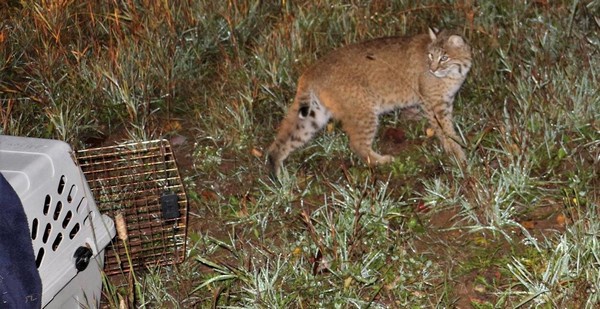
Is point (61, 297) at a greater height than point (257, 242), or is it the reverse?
point (61, 297)

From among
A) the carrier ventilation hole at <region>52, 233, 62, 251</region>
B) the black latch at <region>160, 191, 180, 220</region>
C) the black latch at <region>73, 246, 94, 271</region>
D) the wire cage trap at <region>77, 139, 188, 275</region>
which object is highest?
the carrier ventilation hole at <region>52, 233, 62, 251</region>

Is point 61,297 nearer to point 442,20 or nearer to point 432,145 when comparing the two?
point 432,145

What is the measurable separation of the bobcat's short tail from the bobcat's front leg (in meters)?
0.70

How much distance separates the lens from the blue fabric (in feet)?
12.3

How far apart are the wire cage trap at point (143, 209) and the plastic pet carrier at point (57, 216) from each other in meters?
0.35

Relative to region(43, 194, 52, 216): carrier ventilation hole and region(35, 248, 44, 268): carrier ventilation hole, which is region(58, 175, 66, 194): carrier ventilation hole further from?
region(35, 248, 44, 268): carrier ventilation hole

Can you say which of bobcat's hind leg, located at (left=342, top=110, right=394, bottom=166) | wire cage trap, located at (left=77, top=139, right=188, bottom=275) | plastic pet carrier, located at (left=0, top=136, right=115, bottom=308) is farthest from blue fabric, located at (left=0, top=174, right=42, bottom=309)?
bobcat's hind leg, located at (left=342, top=110, right=394, bottom=166)

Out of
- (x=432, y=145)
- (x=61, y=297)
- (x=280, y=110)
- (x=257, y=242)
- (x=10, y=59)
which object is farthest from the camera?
(x=10, y=59)

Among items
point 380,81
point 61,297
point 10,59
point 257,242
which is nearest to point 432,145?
point 380,81

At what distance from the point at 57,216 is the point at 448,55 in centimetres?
278

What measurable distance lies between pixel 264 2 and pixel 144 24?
120cm

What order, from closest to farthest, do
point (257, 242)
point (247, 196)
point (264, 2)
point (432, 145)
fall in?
point (257, 242), point (247, 196), point (432, 145), point (264, 2)

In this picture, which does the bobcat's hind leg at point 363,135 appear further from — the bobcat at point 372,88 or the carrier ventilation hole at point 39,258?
the carrier ventilation hole at point 39,258

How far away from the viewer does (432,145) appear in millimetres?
6000
